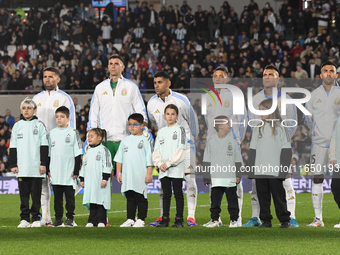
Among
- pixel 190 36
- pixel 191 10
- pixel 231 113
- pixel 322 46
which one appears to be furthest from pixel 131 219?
pixel 191 10

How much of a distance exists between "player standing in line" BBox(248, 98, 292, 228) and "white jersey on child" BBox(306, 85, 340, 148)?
1.04m

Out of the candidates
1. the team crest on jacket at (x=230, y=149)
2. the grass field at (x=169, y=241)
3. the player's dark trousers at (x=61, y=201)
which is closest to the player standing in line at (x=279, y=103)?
the team crest on jacket at (x=230, y=149)

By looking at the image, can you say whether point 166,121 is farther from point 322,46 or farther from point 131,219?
point 322,46

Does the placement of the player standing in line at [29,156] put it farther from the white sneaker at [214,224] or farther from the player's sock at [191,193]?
the white sneaker at [214,224]

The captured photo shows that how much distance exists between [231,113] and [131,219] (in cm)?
239

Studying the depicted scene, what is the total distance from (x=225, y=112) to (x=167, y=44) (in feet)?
52.2

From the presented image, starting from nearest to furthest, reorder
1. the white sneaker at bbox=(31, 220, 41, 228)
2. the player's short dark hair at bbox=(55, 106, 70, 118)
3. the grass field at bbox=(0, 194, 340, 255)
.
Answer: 1. the grass field at bbox=(0, 194, 340, 255)
2. the white sneaker at bbox=(31, 220, 41, 228)
3. the player's short dark hair at bbox=(55, 106, 70, 118)

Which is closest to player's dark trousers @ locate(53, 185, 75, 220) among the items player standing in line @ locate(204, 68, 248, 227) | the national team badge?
the national team badge

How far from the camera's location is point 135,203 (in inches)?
319

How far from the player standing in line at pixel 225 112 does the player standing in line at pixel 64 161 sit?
2214 mm

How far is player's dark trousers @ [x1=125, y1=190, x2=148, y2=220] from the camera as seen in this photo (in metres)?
7.98

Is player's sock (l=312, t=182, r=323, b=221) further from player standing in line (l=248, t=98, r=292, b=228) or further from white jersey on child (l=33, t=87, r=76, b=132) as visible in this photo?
white jersey on child (l=33, t=87, r=76, b=132)

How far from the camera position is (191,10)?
2673cm

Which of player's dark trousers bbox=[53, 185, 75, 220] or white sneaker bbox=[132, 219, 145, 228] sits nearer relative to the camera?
white sneaker bbox=[132, 219, 145, 228]
